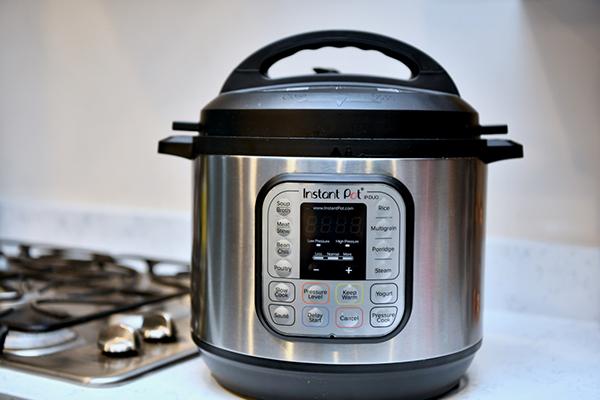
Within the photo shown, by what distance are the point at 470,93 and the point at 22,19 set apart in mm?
840

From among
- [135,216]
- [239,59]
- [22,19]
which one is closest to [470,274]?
[239,59]

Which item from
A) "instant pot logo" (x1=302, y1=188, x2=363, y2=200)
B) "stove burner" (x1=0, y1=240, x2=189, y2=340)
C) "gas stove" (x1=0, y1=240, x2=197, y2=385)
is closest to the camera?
"instant pot logo" (x1=302, y1=188, x2=363, y2=200)

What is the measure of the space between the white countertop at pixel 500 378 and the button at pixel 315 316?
0.37 ft

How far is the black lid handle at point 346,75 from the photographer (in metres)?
0.65

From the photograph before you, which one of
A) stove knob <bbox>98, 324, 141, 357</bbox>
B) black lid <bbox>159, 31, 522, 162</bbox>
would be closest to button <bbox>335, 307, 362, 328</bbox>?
black lid <bbox>159, 31, 522, 162</bbox>

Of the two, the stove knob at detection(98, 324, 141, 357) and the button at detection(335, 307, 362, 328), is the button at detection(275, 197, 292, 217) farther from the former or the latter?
the stove knob at detection(98, 324, 141, 357)

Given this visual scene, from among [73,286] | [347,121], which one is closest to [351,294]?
[347,121]

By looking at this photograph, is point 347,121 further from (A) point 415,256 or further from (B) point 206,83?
(B) point 206,83

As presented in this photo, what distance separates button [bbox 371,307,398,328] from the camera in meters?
0.59

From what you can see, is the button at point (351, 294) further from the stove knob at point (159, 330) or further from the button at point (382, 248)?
the stove knob at point (159, 330)

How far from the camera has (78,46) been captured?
1292mm

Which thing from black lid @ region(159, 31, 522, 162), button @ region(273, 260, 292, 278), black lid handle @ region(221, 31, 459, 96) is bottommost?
button @ region(273, 260, 292, 278)

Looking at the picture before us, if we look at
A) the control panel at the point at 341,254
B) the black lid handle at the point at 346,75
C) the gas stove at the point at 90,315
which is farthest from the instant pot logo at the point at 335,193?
the gas stove at the point at 90,315

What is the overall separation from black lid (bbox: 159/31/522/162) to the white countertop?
20cm
